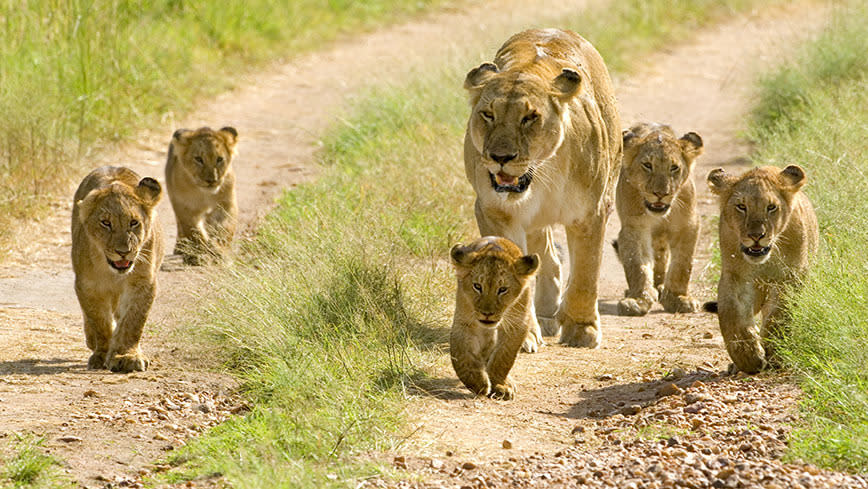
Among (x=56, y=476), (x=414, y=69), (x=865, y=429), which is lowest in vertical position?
(x=56, y=476)

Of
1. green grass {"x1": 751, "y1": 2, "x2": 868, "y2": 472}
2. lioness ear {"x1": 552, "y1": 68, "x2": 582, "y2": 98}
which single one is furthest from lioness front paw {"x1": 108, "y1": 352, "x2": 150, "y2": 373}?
green grass {"x1": 751, "y1": 2, "x2": 868, "y2": 472}

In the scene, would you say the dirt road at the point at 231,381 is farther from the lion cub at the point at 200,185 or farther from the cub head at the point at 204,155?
the cub head at the point at 204,155

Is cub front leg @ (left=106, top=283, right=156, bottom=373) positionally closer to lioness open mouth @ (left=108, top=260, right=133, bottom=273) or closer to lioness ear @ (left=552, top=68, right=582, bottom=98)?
lioness open mouth @ (left=108, top=260, right=133, bottom=273)

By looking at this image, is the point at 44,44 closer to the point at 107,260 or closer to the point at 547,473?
the point at 107,260

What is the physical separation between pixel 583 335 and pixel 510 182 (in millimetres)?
1300

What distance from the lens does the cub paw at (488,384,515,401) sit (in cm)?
645

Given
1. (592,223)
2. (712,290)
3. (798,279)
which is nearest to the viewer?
(798,279)

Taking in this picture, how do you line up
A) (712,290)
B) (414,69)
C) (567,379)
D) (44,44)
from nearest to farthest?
1. (567,379)
2. (712,290)
3. (44,44)
4. (414,69)

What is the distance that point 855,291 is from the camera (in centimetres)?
648

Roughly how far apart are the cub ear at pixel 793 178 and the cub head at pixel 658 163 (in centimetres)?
202

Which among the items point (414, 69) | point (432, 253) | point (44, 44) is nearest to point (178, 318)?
point (432, 253)

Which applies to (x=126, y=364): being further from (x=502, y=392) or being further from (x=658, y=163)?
(x=658, y=163)

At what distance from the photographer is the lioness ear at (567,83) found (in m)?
7.11

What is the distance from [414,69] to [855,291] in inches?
332
